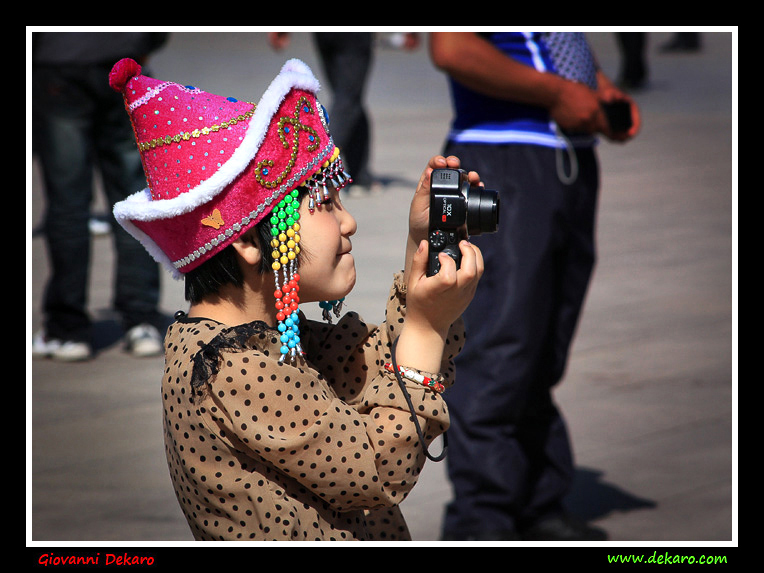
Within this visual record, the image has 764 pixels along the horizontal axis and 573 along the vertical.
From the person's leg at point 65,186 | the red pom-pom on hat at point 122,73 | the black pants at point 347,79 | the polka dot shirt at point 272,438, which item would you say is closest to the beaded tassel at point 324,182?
the polka dot shirt at point 272,438

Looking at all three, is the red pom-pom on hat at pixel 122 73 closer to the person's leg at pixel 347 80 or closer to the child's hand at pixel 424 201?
the child's hand at pixel 424 201

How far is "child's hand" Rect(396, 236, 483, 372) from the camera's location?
6.05 feet

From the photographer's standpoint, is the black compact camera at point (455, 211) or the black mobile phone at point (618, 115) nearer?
the black compact camera at point (455, 211)

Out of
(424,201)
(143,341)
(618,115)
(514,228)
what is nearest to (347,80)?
(143,341)

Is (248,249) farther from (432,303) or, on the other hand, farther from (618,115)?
(618,115)

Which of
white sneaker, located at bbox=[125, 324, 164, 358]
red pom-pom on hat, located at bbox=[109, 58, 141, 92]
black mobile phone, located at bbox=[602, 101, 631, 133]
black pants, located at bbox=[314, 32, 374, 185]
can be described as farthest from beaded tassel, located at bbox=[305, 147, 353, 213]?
black pants, located at bbox=[314, 32, 374, 185]

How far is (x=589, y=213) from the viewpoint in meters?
3.61

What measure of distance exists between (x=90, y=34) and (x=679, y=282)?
4295 millimetres

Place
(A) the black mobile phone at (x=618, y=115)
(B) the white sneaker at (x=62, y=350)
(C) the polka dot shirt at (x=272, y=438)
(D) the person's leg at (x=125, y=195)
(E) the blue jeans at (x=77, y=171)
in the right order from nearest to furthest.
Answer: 1. (C) the polka dot shirt at (x=272, y=438)
2. (A) the black mobile phone at (x=618, y=115)
3. (E) the blue jeans at (x=77, y=171)
4. (D) the person's leg at (x=125, y=195)
5. (B) the white sneaker at (x=62, y=350)

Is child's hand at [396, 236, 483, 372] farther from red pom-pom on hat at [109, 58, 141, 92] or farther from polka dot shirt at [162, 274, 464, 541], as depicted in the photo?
red pom-pom on hat at [109, 58, 141, 92]

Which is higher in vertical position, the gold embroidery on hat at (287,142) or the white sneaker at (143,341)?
the gold embroidery on hat at (287,142)

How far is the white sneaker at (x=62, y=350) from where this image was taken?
18.4 ft

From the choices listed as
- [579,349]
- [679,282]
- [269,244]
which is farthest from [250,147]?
[679,282]
